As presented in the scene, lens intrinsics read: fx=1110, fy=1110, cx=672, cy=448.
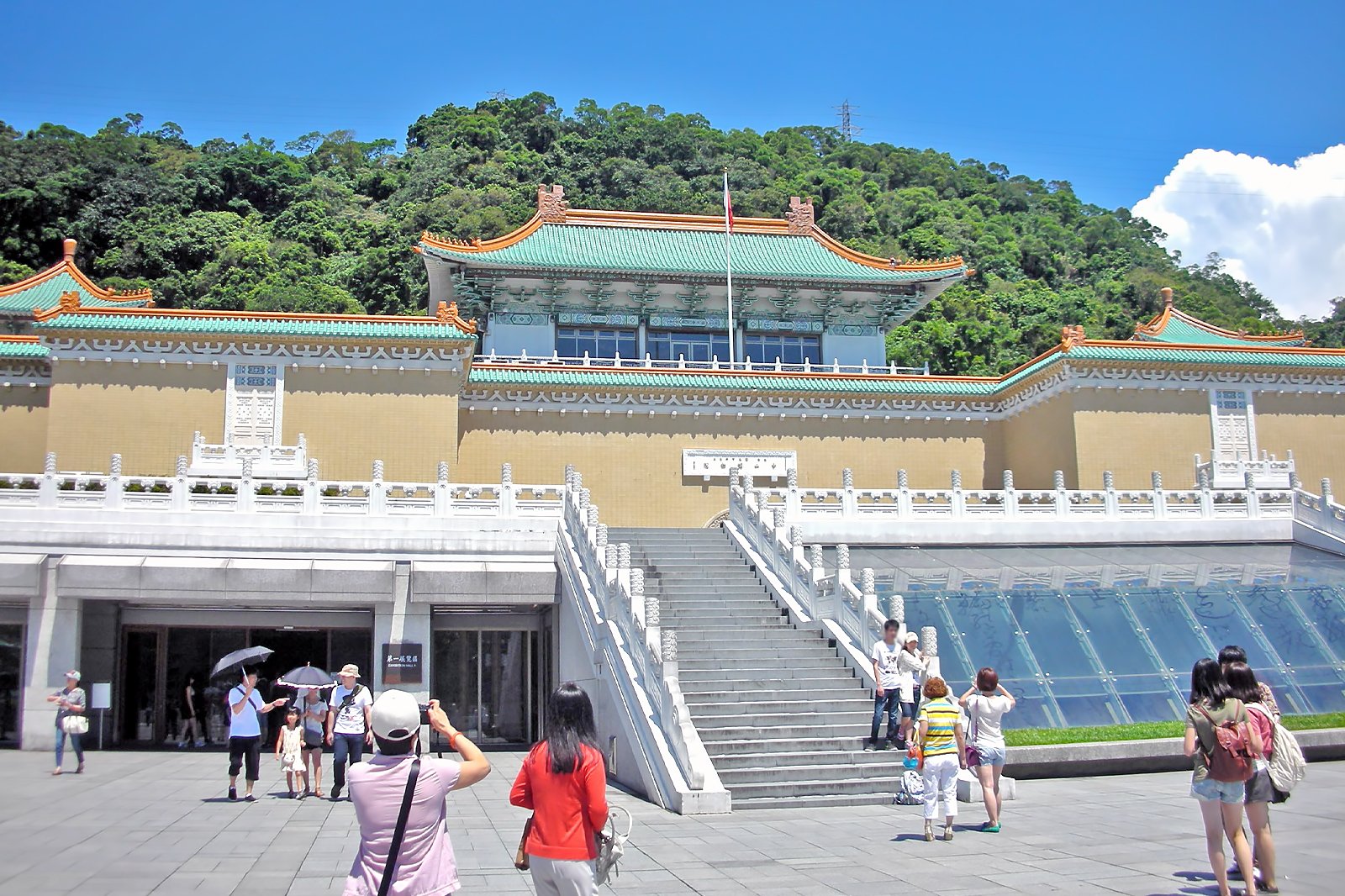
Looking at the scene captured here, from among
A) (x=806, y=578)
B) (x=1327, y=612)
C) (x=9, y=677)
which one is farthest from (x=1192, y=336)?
(x=9, y=677)

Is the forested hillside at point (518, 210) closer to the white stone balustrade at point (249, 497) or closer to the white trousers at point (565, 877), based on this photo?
the white stone balustrade at point (249, 497)

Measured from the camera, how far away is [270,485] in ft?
67.4

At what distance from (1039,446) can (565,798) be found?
2493 cm

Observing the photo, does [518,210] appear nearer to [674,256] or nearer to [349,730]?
[674,256]

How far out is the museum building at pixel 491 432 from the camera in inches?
764

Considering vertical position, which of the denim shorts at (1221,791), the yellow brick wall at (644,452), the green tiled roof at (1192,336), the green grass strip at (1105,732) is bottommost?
the green grass strip at (1105,732)

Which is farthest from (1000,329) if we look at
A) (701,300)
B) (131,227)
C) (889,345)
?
(131,227)

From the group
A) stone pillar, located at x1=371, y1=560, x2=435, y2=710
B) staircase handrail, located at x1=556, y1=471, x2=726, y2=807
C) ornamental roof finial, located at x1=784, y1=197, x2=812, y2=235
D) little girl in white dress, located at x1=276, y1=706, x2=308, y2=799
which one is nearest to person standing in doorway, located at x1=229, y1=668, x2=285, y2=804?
little girl in white dress, located at x1=276, y1=706, x2=308, y2=799

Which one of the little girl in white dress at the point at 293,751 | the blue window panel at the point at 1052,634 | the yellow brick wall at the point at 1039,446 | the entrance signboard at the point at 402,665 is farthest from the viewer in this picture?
the yellow brick wall at the point at 1039,446

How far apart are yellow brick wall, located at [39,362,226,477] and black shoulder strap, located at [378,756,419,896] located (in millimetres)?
21754

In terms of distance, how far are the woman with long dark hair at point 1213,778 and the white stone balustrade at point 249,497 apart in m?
14.3

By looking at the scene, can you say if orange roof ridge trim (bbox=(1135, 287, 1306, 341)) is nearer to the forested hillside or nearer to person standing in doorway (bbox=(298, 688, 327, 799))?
the forested hillside

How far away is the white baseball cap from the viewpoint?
194 inches

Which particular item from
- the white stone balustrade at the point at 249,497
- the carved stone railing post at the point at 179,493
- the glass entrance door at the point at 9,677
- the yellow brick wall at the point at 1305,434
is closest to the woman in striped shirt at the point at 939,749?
the white stone balustrade at the point at 249,497
